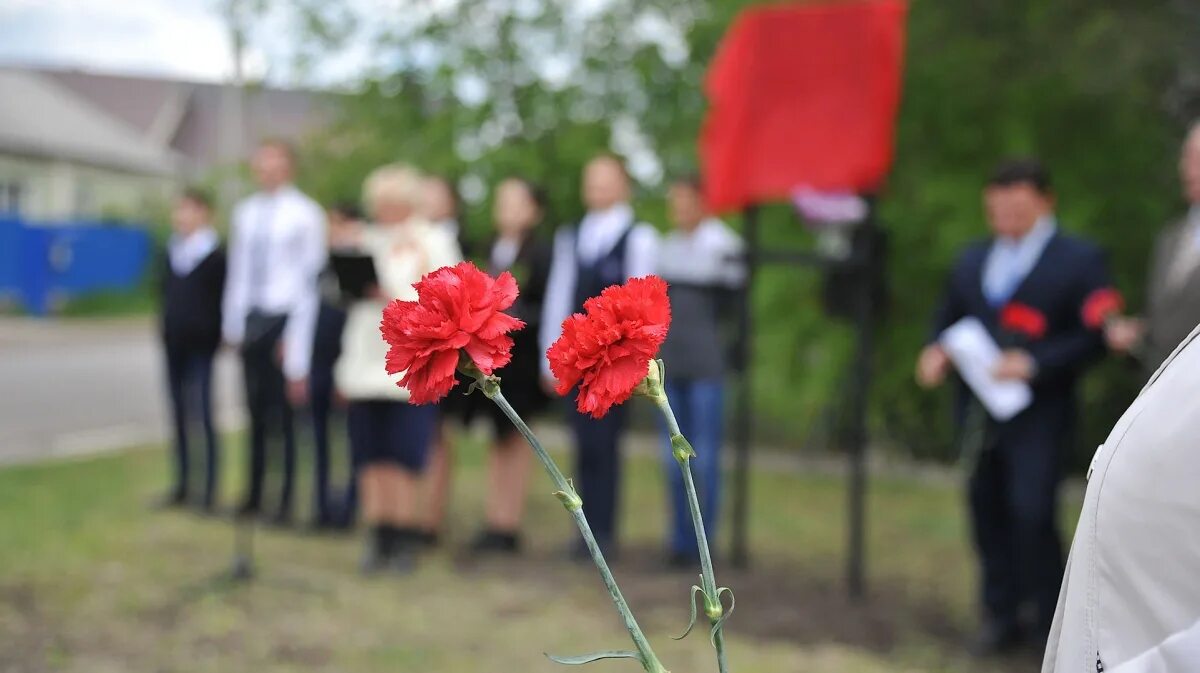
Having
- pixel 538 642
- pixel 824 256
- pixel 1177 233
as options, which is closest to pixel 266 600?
pixel 538 642

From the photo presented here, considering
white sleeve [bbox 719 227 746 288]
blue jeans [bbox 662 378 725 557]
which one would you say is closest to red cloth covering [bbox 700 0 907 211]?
white sleeve [bbox 719 227 746 288]

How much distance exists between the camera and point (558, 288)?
6.41 m

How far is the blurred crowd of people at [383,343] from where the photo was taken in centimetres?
612

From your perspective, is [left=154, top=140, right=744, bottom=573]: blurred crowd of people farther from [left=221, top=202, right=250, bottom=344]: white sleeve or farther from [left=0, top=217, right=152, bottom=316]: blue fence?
[left=0, top=217, right=152, bottom=316]: blue fence

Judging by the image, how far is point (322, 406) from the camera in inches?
284

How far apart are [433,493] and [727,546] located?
1660 mm

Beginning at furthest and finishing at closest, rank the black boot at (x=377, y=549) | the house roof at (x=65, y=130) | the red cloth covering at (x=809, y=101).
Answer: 1. the house roof at (x=65, y=130)
2. the black boot at (x=377, y=549)
3. the red cloth covering at (x=809, y=101)

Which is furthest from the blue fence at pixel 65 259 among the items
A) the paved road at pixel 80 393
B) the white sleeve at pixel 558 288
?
the white sleeve at pixel 558 288

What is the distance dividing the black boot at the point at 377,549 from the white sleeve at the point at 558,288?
1128mm

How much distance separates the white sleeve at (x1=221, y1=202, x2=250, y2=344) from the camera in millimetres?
6964

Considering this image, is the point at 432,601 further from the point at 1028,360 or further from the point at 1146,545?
the point at 1146,545

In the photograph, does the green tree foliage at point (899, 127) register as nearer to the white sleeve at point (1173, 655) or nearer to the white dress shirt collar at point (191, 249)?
the white dress shirt collar at point (191, 249)

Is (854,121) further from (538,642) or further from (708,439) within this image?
(538,642)

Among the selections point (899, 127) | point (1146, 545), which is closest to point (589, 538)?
point (1146, 545)
